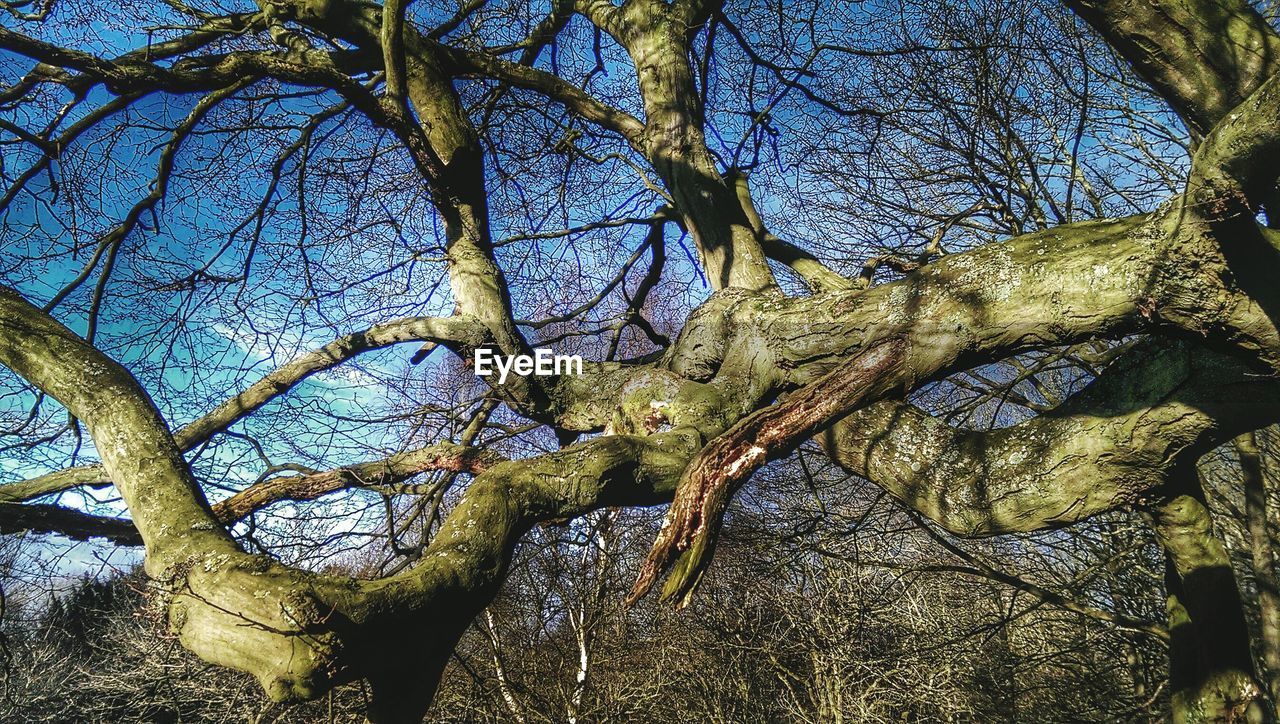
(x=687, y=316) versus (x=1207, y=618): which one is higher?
(x=687, y=316)

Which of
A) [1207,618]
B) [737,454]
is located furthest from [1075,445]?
[737,454]

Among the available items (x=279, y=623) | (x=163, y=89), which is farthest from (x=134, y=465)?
(x=163, y=89)

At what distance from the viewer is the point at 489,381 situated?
4.78 metres

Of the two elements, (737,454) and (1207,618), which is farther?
(1207,618)

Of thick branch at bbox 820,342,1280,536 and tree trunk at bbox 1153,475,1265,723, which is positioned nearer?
thick branch at bbox 820,342,1280,536

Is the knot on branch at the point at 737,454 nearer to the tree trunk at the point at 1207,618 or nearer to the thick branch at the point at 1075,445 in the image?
the thick branch at the point at 1075,445

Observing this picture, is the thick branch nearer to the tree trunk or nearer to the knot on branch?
the knot on branch

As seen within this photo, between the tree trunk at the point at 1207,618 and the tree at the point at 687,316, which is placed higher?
the tree at the point at 687,316

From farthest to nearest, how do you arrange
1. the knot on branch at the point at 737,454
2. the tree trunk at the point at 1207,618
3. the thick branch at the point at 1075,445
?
the tree trunk at the point at 1207,618 → the thick branch at the point at 1075,445 → the knot on branch at the point at 737,454

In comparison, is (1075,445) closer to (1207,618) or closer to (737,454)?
(1207,618)

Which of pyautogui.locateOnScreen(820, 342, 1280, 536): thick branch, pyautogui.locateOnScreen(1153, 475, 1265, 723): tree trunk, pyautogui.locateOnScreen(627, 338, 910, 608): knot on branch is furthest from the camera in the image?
pyautogui.locateOnScreen(1153, 475, 1265, 723): tree trunk

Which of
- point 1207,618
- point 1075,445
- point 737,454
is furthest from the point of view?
point 1207,618

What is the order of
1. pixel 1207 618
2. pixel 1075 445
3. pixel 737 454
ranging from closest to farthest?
pixel 737 454 < pixel 1075 445 < pixel 1207 618

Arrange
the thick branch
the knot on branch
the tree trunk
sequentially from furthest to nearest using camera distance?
the tree trunk → the thick branch → the knot on branch
